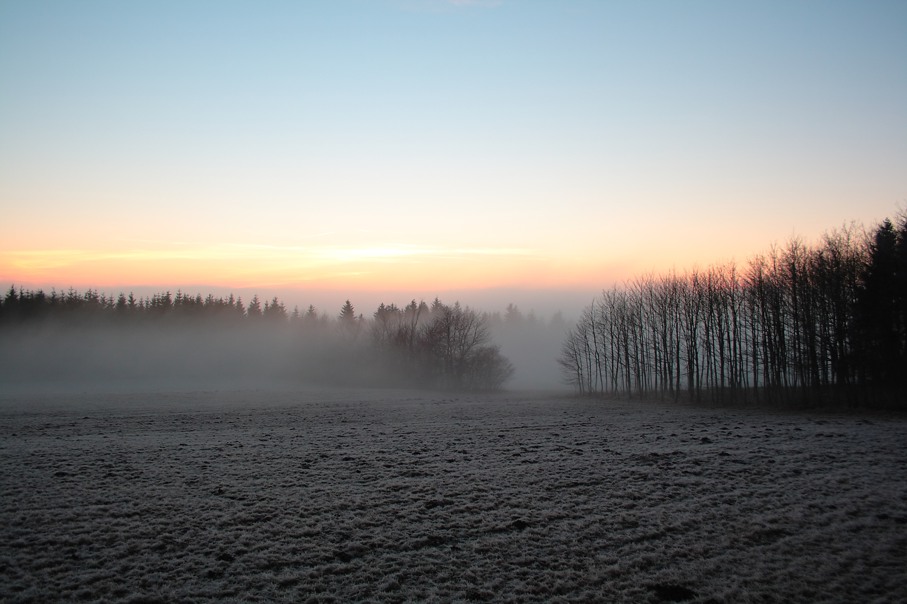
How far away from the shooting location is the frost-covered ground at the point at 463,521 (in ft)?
29.8

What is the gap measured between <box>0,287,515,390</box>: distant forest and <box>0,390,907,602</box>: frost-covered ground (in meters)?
79.7

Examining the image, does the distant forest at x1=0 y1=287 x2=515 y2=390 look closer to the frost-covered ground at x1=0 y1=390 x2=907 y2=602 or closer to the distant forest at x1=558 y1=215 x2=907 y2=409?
the distant forest at x1=558 y1=215 x2=907 y2=409

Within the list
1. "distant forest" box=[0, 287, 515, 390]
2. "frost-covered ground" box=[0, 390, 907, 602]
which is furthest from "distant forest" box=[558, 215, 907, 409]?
"distant forest" box=[0, 287, 515, 390]

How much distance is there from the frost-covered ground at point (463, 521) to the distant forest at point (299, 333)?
79.7 m

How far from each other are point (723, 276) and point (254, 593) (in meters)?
70.0

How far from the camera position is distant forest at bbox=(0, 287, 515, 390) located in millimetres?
103875

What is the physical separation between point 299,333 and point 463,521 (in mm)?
131901

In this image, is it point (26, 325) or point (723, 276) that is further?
point (26, 325)

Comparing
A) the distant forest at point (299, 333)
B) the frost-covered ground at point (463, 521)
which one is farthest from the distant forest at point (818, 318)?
the distant forest at point (299, 333)

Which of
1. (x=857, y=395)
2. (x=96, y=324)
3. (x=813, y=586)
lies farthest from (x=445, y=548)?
(x=96, y=324)

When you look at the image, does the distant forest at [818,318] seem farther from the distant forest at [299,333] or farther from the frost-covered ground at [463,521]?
the distant forest at [299,333]

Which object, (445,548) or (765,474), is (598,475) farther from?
(445,548)

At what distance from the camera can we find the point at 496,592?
28.9 feet

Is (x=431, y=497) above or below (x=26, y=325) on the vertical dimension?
below
